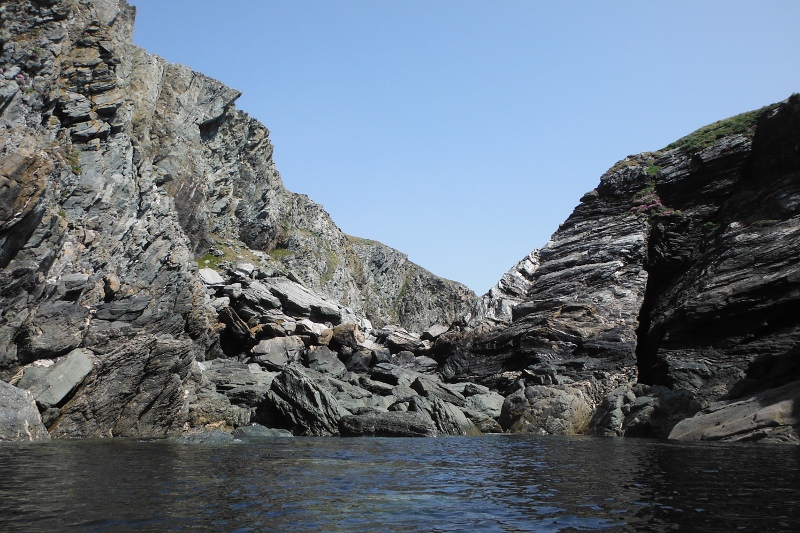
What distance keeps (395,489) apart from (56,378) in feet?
79.7

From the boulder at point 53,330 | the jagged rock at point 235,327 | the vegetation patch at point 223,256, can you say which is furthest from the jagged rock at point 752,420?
the vegetation patch at point 223,256

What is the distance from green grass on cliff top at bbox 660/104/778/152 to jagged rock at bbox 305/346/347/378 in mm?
42942

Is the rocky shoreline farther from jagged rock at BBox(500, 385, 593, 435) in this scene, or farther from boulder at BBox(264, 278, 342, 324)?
boulder at BBox(264, 278, 342, 324)

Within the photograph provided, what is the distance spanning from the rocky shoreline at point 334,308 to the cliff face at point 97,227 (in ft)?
0.55

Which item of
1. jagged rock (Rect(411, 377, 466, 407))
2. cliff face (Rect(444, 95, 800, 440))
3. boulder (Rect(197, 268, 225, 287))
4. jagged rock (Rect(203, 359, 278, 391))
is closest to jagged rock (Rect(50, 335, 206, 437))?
jagged rock (Rect(203, 359, 278, 391))

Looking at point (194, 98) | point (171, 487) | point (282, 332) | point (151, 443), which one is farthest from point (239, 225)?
point (171, 487)

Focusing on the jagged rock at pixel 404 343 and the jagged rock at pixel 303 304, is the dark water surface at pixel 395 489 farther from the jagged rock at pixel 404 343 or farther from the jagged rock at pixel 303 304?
the jagged rock at pixel 303 304

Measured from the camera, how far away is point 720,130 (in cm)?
6288

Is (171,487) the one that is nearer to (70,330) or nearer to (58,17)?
(70,330)

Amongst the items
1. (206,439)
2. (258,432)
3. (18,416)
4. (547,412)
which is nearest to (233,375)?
(258,432)

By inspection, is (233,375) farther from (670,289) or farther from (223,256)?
(223,256)

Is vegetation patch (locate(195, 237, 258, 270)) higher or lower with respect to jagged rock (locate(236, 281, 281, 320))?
higher

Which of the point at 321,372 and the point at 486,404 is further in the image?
the point at 321,372

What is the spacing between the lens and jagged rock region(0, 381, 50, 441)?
27469 mm
